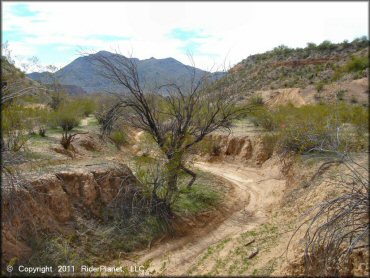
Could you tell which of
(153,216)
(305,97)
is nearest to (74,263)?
(153,216)

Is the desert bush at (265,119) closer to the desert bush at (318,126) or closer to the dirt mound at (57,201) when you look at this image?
the desert bush at (318,126)

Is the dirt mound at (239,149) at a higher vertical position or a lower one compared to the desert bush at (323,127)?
lower

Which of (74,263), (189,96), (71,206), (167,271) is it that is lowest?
(167,271)

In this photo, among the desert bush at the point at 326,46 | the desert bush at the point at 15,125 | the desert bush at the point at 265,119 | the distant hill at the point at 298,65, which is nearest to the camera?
the desert bush at the point at 15,125

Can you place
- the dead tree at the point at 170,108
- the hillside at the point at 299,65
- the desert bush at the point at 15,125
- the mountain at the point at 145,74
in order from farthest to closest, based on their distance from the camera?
1. the hillside at the point at 299,65
2. the mountain at the point at 145,74
3. the dead tree at the point at 170,108
4. the desert bush at the point at 15,125

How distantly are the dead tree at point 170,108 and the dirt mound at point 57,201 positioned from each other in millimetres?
1876

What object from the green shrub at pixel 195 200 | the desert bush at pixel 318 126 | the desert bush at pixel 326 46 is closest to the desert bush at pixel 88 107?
the desert bush at pixel 318 126

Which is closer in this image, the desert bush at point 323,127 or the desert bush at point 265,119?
the desert bush at point 323,127

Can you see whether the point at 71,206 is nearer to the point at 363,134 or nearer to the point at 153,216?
the point at 153,216

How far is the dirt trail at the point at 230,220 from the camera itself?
10.3 metres

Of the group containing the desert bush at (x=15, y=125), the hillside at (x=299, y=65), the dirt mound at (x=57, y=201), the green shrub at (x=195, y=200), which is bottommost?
the green shrub at (x=195, y=200)

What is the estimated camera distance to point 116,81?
529 inches

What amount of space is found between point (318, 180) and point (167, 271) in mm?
6102

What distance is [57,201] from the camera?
10.5 meters
